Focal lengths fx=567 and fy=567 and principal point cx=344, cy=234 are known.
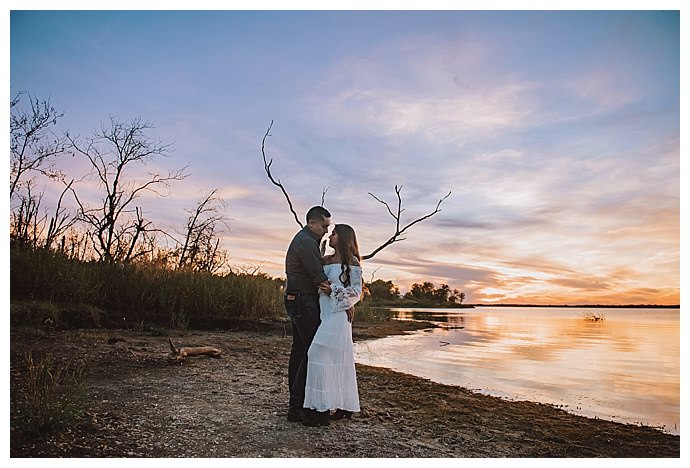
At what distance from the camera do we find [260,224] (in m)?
9.12

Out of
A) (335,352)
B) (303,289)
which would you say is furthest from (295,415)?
(303,289)

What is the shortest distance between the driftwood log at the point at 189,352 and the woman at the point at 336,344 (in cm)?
246

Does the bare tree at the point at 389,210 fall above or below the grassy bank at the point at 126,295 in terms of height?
above

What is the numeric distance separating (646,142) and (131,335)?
6.82 metres

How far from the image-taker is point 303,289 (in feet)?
13.6

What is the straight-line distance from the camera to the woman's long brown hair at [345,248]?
13.6 ft

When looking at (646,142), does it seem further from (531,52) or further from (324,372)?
(324,372)

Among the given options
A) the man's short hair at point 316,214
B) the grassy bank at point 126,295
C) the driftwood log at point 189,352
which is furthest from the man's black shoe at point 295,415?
the grassy bank at point 126,295

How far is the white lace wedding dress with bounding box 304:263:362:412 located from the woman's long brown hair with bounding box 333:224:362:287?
0.10 ft

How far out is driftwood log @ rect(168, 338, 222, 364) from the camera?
236 inches

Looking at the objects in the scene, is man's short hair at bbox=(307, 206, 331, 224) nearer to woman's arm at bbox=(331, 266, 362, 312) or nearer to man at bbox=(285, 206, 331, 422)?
man at bbox=(285, 206, 331, 422)

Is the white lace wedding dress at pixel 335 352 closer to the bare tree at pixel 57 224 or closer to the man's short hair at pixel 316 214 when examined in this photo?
the man's short hair at pixel 316 214

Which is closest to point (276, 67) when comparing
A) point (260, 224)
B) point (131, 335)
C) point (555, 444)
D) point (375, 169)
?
point (375, 169)

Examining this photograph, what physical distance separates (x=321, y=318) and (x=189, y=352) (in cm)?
272
